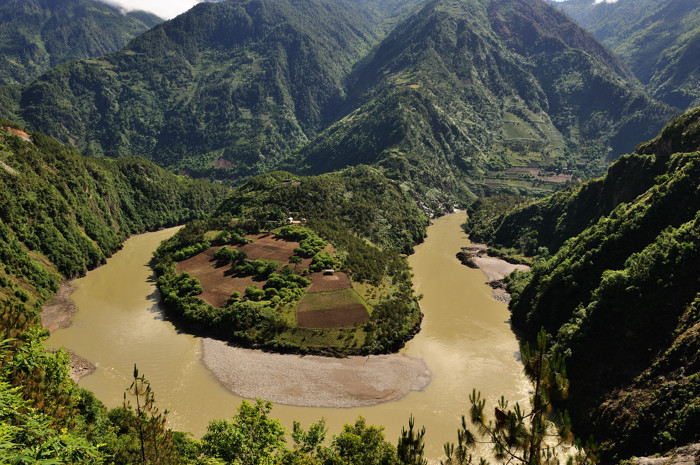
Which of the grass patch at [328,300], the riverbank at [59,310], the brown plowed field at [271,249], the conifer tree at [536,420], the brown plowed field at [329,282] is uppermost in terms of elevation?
the brown plowed field at [271,249]

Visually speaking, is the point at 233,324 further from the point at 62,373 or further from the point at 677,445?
the point at 677,445

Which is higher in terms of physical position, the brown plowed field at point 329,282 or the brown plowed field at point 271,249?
the brown plowed field at point 271,249

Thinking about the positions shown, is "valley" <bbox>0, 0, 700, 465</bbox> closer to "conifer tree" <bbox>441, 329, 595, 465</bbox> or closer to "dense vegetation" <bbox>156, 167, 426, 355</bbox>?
"conifer tree" <bbox>441, 329, 595, 465</bbox>

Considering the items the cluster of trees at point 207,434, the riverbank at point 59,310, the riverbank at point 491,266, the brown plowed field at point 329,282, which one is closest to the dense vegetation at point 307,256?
the brown plowed field at point 329,282

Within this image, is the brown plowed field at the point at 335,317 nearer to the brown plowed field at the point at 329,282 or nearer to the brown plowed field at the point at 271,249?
the brown plowed field at the point at 329,282

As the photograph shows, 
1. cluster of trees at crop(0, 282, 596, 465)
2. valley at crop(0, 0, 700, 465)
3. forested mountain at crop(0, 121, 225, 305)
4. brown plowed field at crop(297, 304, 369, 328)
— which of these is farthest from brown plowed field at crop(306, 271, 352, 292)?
forested mountain at crop(0, 121, 225, 305)
